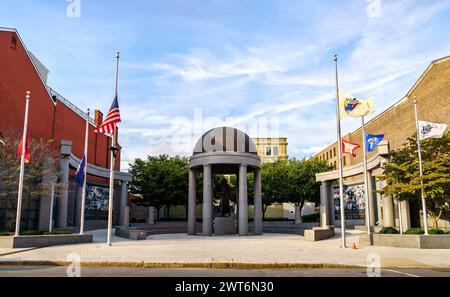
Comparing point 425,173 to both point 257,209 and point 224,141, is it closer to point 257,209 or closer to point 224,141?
point 257,209

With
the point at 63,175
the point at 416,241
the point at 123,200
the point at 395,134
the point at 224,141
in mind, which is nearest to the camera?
the point at 416,241

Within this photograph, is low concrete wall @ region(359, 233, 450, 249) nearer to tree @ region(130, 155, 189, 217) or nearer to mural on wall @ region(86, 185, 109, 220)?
tree @ region(130, 155, 189, 217)

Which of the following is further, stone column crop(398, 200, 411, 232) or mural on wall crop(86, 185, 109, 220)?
mural on wall crop(86, 185, 109, 220)

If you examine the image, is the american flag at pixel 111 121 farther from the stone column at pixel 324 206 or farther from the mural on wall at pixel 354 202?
the mural on wall at pixel 354 202

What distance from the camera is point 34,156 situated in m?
30.5

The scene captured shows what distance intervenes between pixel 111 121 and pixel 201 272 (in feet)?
41.1

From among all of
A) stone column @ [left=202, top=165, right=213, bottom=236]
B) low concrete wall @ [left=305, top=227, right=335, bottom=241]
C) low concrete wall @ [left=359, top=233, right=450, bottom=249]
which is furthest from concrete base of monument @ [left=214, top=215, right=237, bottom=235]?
low concrete wall @ [left=359, top=233, right=450, bottom=249]

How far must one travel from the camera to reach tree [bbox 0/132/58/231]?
88.3ft

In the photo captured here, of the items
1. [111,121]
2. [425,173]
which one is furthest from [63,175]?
[425,173]

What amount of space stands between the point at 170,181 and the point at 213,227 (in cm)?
1925

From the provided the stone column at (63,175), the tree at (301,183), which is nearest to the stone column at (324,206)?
the tree at (301,183)

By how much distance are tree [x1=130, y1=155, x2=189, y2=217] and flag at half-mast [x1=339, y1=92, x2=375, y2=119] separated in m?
34.3

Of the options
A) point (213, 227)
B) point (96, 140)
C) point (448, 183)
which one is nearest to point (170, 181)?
point (96, 140)

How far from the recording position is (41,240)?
22.9m
